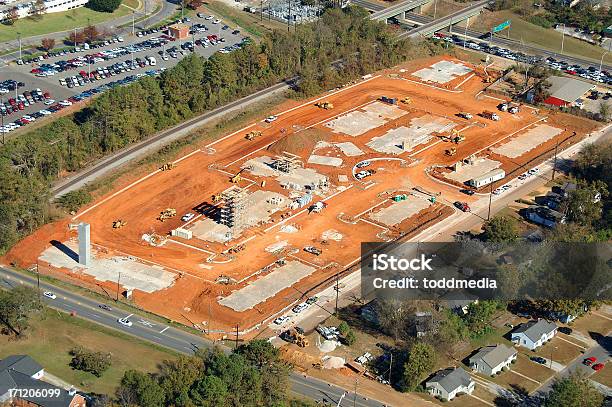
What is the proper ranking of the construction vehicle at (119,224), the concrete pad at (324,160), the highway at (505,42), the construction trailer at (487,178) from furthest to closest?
1. the highway at (505,42)
2. the concrete pad at (324,160)
3. the construction trailer at (487,178)
4. the construction vehicle at (119,224)

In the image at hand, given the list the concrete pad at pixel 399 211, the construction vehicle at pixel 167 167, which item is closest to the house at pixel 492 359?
the concrete pad at pixel 399 211

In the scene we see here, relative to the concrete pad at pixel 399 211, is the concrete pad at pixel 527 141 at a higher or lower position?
higher

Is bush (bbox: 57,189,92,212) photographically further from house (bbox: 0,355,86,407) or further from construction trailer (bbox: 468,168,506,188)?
construction trailer (bbox: 468,168,506,188)

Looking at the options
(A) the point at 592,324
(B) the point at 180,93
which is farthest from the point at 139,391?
(B) the point at 180,93

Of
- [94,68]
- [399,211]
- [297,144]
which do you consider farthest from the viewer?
[94,68]

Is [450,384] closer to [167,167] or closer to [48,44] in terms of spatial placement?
[167,167]

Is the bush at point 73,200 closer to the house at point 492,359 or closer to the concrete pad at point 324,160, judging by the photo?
the concrete pad at point 324,160
